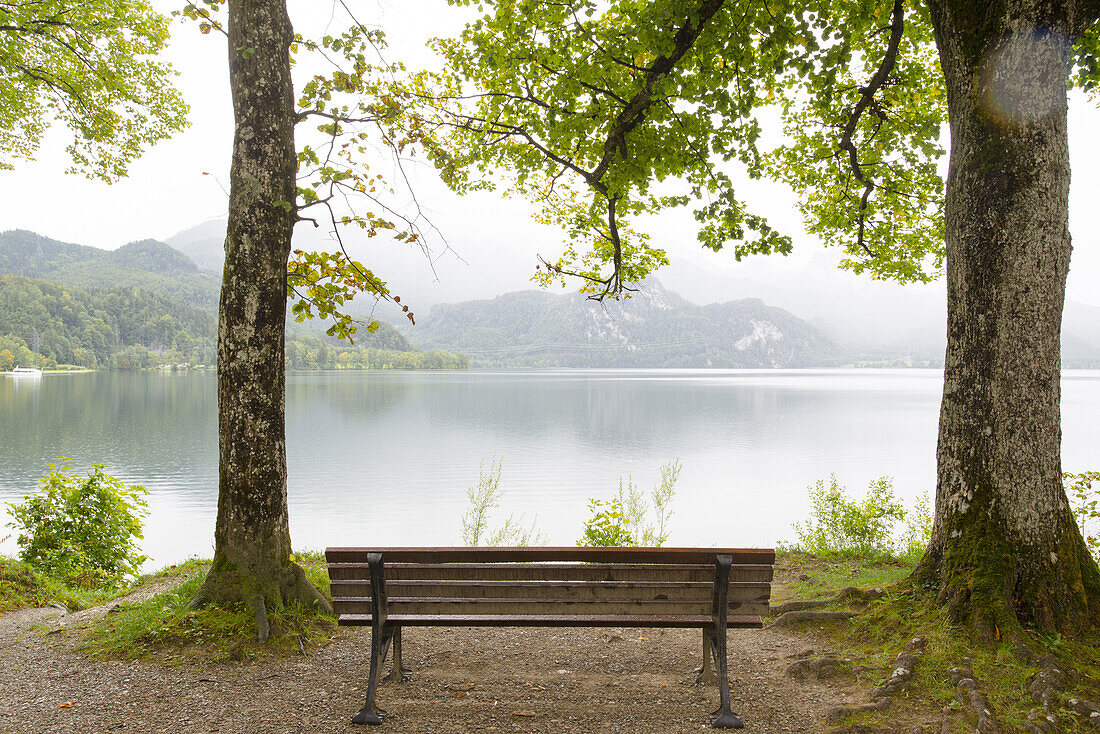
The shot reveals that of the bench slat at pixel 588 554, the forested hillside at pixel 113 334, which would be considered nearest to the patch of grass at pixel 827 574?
the bench slat at pixel 588 554

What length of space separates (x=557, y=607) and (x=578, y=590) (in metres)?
Answer: 0.16

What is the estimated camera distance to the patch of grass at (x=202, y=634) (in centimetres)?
434

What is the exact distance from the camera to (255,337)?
473 cm

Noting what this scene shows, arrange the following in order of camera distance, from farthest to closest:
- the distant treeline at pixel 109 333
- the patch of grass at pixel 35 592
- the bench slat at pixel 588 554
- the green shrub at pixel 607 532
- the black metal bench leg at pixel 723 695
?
1. the distant treeline at pixel 109 333
2. the green shrub at pixel 607 532
3. the patch of grass at pixel 35 592
4. the bench slat at pixel 588 554
5. the black metal bench leg at pixel 723 695

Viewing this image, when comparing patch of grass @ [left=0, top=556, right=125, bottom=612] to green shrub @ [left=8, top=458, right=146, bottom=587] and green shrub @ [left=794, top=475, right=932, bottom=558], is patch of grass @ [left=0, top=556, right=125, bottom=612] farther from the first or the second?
green shrub @ [left=794, top=475, right=932, bottom=558]

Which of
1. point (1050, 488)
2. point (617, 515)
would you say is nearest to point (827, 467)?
point (617, 515)

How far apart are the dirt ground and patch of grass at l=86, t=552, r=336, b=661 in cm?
11

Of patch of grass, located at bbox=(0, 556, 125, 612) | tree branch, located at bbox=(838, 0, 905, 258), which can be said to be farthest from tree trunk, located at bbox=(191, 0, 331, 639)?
tree branch, located at bbox=(838, 0, 905, 258)

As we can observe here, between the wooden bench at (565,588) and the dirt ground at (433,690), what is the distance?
1.21 feet

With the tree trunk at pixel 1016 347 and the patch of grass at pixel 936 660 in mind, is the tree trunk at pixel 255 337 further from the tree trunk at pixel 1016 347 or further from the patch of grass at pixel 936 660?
the tree trunk at pixel 1016 347

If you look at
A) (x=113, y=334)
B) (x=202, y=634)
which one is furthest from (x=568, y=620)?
(x=113, y=334)

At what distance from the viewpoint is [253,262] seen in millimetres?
4762

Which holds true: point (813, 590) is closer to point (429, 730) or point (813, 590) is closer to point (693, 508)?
point (429, 730)

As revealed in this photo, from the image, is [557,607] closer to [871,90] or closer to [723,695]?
[723,695]
